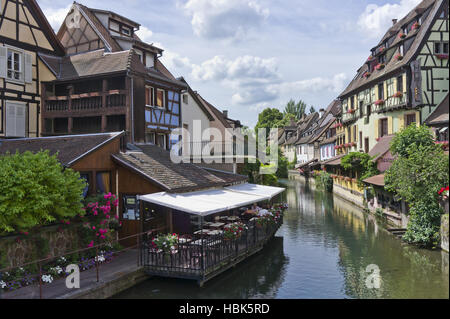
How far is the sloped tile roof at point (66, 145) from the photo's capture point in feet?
46.3

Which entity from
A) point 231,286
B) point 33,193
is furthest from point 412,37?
point 33,193

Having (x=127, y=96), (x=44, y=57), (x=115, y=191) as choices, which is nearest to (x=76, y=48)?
(x=44, y=57)

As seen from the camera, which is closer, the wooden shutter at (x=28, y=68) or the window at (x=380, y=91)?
the wooden shutter at (x=28, y=68)

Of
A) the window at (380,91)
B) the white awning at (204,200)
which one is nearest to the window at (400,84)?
the window at (380,91)

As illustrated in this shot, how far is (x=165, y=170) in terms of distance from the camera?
53.7 ft

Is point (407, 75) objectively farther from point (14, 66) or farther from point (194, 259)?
point (14, 66)

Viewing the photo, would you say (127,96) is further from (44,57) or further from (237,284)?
(237,284)

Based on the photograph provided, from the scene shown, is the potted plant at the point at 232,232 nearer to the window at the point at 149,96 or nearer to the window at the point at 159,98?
the window at the point at 149,96

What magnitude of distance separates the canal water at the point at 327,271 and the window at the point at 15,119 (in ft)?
41.4

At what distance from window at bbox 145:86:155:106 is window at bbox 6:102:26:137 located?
21.2 feet

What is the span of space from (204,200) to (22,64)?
1295 cm

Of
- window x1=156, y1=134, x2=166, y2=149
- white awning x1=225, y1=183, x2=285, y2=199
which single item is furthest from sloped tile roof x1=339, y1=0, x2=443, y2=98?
window x1=156, y1=134, x2=166, y2=149
